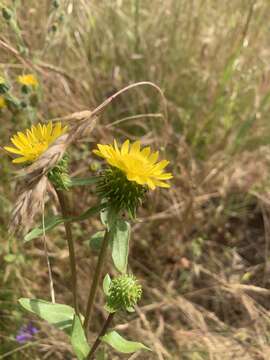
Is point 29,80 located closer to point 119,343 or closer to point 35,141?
point 35,141

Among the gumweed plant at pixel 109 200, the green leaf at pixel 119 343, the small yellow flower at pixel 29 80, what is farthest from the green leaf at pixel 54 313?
the small yellow flower at pixel 29 80

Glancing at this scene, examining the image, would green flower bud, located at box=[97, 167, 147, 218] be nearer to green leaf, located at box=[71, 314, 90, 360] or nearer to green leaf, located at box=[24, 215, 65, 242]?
green leaf, located at box=[24, 215, 65, 242]

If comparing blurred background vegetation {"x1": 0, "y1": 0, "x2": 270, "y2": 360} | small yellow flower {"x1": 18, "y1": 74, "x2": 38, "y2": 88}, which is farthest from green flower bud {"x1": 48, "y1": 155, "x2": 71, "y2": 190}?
small yellow flower {"x1": 18, "y1": 74, "x2": 38, "y2": 88}

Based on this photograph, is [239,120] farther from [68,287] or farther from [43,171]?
[43,171]

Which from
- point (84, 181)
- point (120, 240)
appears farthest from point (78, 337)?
point (84, 181)

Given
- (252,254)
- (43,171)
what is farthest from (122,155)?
(252,254)

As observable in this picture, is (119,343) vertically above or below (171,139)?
below
